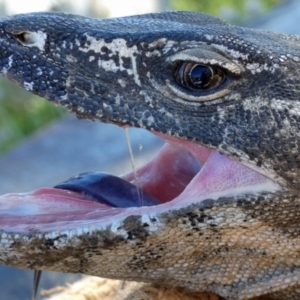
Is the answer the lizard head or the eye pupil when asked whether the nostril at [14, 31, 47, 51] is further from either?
the eye pupil

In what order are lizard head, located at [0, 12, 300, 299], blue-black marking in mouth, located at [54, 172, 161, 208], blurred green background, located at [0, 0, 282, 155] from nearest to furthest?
lizard head, located at [0, 12, 300, 299] → blue-black marking in mouth, located at [54, 172, 161, 208] → blurred green background, located at [0, 0, 282, 155]

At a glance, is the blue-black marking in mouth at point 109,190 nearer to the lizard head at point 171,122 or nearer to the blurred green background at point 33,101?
the lizard head at point 171,122

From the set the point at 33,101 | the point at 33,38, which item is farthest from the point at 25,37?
the point at 33,101

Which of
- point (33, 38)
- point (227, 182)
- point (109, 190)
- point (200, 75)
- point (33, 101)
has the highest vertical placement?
point (33, 101)

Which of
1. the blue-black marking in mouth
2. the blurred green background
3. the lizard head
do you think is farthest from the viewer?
the blurred green background

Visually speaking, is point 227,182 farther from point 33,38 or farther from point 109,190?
point 33,38

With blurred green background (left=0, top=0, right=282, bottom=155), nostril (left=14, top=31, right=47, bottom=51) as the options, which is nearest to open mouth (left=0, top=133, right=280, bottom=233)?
nostril (left=14, top=31, right=47, bottom=51)

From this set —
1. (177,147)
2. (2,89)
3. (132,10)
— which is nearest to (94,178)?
(177,147)
